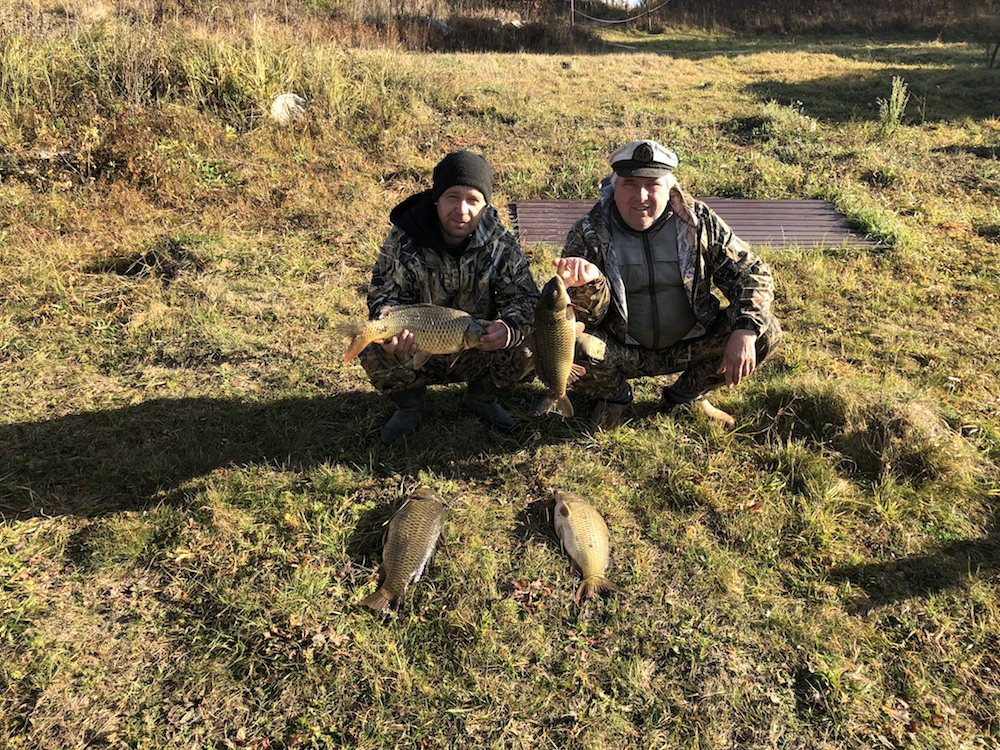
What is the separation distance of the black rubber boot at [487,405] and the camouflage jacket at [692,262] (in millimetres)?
800

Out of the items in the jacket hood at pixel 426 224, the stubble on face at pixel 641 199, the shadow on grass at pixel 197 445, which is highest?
the stubble on face at pixel 641 199

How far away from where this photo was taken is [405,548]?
2.88m

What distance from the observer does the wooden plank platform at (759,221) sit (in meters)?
6.40

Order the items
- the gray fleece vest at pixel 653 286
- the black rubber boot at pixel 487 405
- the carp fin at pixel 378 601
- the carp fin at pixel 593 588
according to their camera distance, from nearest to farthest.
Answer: the carp fin at pixel 378 601
the carp fin at pixel 593 588
the gray fleece vest at pixel 653 286
the black rubber boot at pixel 487 405

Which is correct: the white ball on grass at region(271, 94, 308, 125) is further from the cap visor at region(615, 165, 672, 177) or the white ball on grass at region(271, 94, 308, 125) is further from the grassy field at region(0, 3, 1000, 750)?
the cap visor at region(615, 165, 672, 177)

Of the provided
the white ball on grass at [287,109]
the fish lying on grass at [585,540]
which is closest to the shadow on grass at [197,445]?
the fish lying on grass at [585,540]

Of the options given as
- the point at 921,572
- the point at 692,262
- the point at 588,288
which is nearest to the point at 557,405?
the point at 588,288

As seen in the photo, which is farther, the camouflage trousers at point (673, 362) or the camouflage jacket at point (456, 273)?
the camouflage trousers at point (673, 362)

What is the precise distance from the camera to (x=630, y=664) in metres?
2.55

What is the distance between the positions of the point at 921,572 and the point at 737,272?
177 centimetres

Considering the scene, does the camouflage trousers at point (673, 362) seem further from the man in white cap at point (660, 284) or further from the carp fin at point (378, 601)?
the carp fin at point (378, 601)

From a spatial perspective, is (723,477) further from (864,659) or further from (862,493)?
(864,659)

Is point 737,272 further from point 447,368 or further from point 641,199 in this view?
Answer: point 447,368

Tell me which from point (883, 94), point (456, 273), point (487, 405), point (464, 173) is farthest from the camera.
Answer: point (883, 94)
